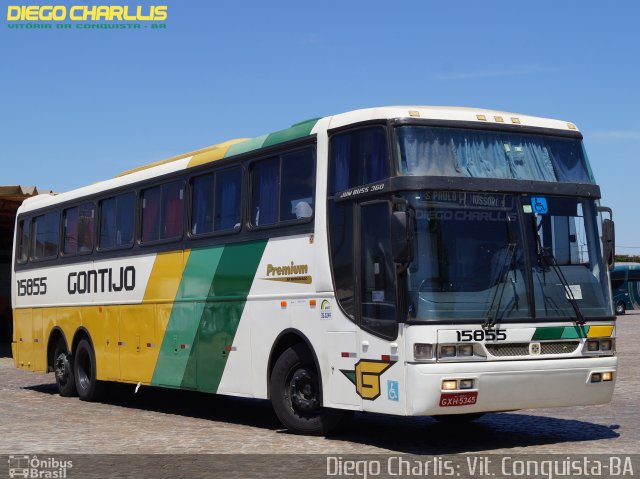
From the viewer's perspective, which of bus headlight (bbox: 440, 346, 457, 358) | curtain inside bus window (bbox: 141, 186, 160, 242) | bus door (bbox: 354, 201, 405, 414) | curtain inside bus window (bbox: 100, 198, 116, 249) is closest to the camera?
bus headlight (bbox: 440, 346, 457, 358)

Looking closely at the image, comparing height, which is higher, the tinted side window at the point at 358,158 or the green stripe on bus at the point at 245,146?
the green stripe on bus at the point at 245,146

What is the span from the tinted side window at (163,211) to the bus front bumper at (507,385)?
19.0 feet

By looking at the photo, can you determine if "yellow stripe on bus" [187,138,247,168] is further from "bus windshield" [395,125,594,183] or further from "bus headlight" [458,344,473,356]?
"bus headlight" [458,344,473,356]

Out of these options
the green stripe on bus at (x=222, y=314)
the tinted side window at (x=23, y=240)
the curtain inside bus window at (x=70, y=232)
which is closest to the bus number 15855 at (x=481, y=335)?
the green stripe on bus at (x=222, y=314)

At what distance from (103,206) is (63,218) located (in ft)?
6.86

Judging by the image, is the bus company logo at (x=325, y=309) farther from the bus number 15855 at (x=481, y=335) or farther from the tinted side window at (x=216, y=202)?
the tinted side window at (x=216, y=202)

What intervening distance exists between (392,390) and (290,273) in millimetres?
2340

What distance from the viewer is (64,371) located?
19109 millimetres

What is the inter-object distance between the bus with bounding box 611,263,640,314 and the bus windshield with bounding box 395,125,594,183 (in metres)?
53.3

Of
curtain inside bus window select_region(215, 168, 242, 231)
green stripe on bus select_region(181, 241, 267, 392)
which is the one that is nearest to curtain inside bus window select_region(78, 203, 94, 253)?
green stripe on bus select_region(181, 241, 267, 392)

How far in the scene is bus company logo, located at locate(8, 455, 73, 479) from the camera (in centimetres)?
956

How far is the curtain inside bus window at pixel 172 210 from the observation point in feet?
49.0

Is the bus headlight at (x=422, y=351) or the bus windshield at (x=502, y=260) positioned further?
the bus windshield at (x=502, y=260)

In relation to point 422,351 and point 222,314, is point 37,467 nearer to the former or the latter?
point 422,351
